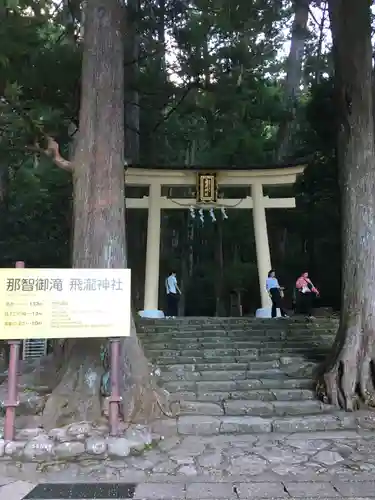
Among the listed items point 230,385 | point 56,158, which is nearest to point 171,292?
point 230,385

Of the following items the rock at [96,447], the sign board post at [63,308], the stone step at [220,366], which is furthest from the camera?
the stone step at [220,366]

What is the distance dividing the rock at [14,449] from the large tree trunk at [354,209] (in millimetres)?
4150

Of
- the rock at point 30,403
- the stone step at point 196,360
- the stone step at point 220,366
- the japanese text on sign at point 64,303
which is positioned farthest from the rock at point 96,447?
the stone step at point 196,360

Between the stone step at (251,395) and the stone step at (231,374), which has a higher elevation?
the stone step at (231,374)

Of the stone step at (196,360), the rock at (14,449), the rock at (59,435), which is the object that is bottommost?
the rock at (14,449)

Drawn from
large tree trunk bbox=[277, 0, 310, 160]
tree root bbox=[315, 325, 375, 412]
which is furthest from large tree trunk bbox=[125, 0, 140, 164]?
tree root bbox=[315, 325, 375, 412]

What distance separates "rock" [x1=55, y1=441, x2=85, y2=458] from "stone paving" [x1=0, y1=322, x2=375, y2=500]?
5cm

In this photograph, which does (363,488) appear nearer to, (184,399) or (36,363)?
(184,399)

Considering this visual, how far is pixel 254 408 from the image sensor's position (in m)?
6.34

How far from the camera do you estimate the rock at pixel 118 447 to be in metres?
4.81

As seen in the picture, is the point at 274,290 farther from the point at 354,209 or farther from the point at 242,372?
the point at 354,209

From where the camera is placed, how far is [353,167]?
284 inches

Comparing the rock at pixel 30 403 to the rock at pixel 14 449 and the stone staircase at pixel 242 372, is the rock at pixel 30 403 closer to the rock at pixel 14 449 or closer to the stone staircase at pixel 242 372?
the rock at pixel 14 449

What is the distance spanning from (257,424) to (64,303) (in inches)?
114
